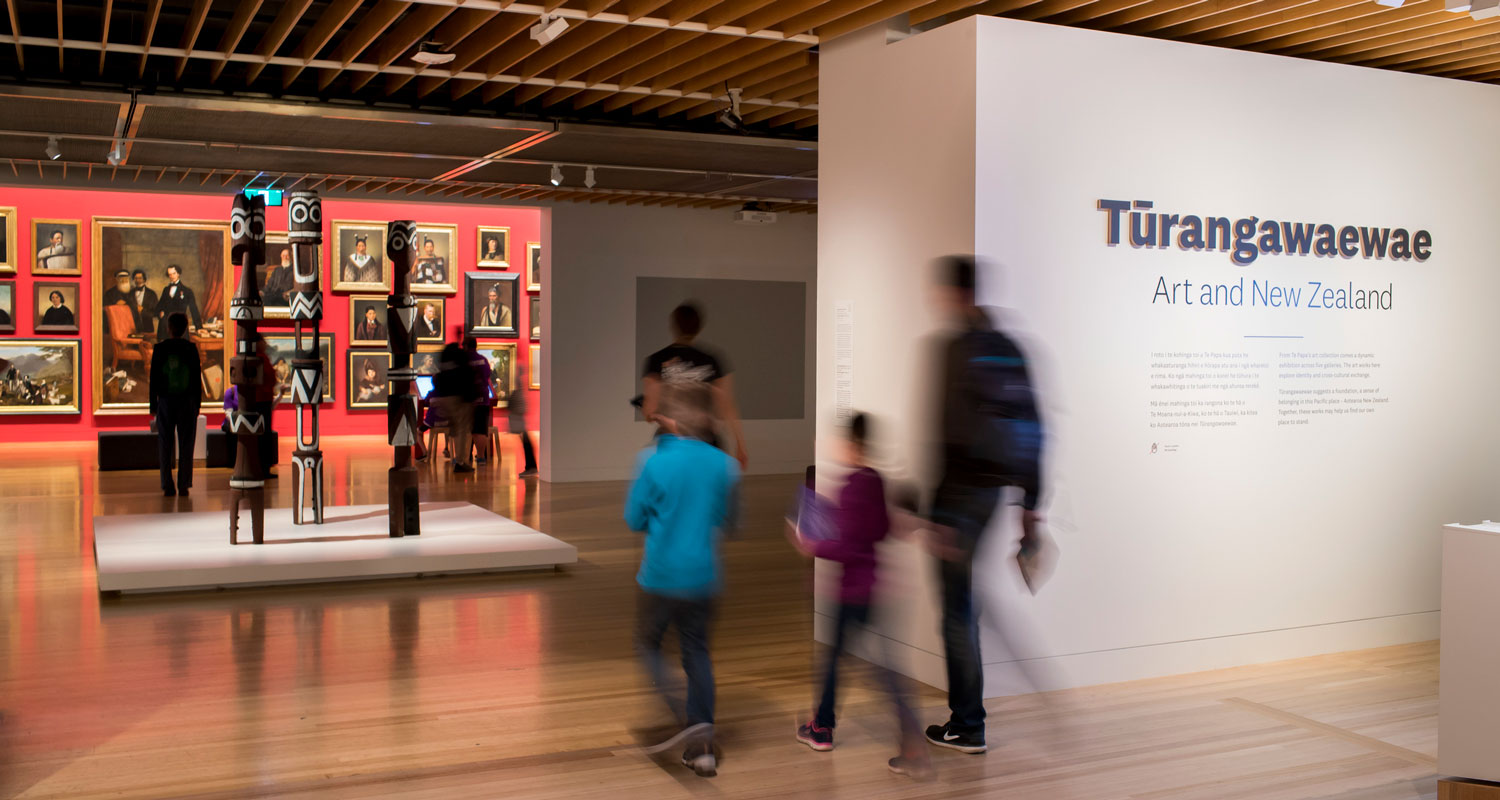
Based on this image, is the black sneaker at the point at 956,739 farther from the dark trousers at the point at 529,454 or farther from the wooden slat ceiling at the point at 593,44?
the dark trousers at the point at 529,454

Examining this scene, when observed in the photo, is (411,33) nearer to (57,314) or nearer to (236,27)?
(236,27)

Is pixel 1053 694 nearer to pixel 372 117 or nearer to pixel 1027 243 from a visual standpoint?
pixel 1027 243

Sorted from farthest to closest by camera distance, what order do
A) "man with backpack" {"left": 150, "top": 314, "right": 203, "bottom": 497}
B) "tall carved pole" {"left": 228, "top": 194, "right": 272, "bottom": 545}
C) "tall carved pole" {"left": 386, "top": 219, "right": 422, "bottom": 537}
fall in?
"man with backpack" {"left": 150, "top": 314, "right": 203, "bottom": 497}, "tall carved pole" {"left": 386, "top": 219, "right": 422, "bottom": 537}, "tall carved pole" {"left": 228, "top": 194, "right": 272, "bottom": 545}

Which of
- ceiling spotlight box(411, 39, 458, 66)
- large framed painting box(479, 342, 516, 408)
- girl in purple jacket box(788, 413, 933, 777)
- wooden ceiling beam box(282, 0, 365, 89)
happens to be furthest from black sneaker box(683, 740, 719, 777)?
large framed painting box(479, 342, 516, 408)

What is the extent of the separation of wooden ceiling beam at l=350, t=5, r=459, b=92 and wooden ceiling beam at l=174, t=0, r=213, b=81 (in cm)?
105

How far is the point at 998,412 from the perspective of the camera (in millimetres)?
5059

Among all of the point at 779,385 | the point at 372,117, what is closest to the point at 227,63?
the point at 372,117

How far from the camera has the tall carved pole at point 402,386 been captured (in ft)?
33.0

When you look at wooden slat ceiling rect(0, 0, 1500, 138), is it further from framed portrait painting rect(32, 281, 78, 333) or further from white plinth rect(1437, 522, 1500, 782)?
framed portrait painting rect(32, 281, 78, 333)

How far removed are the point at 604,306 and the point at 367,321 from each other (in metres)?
7.55

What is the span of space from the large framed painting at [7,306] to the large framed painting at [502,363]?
7.06 m

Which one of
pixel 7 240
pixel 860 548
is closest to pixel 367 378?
pixel 7 240

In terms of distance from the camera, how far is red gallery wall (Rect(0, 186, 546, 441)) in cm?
1984

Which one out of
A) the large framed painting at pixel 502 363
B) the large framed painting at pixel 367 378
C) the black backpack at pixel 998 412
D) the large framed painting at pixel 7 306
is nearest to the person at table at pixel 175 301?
the large framed painting at pixel 7 306
